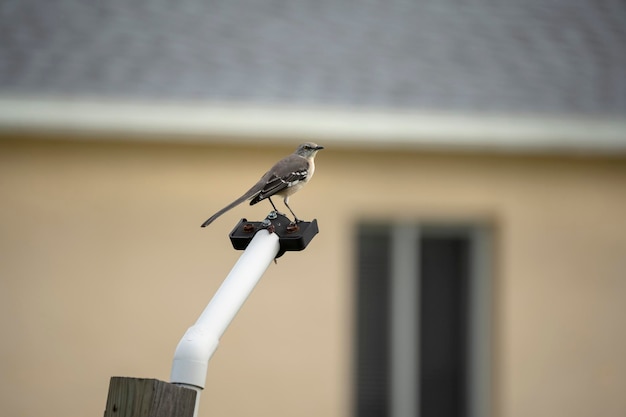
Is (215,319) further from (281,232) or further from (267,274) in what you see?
(267,274)

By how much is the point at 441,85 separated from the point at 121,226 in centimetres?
319

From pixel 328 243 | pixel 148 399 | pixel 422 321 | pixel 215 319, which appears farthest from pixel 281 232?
pixel 422 321

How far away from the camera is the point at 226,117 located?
374 inches

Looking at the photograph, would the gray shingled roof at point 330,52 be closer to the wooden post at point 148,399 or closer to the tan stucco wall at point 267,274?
the tan stucco wall at point 267,274

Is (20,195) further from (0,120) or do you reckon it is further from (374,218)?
(374,218)

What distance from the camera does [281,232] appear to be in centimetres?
366

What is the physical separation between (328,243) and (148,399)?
687 centimetres

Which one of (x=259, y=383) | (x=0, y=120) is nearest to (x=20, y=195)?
(x=0, y=120)

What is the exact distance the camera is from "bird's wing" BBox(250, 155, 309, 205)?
5.05 metres

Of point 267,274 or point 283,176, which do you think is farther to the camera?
point 267,274

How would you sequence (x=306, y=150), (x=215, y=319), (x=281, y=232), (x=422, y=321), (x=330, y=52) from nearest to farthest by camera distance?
(x=215, y=319), (x=281, y=232), (x=306, y=150), (x=422, y=321), (x=330, y=52)

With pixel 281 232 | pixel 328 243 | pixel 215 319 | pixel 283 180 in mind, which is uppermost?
pixel 328 243

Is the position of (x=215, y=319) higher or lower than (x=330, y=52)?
lower

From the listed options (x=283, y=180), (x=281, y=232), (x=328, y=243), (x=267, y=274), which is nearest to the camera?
(x=281, y=232)
